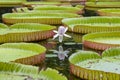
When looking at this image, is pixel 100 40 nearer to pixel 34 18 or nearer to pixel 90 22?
pixel 90 22

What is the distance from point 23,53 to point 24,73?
89cm

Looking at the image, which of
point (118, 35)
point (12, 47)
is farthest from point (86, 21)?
point (12, 47)

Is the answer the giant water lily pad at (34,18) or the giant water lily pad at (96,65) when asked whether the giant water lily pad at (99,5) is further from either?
the giant water lily pad at (96,65)

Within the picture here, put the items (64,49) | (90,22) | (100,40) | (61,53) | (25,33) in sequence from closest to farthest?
(61,53) < (64,49) < (100,40) < (25,33) < (90,22)

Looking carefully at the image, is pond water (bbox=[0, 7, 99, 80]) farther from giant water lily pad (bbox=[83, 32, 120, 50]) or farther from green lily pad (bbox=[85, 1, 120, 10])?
green lily pad (bbox=[85, 1, 120, 10])

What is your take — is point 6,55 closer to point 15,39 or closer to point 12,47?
point 12,47

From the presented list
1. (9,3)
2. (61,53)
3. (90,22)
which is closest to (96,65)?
(61,53)

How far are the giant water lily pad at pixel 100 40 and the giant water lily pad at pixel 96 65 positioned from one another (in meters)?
0.50

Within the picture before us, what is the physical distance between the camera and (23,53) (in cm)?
373

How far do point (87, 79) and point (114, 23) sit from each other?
346 centimetres

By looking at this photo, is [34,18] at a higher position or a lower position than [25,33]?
lower

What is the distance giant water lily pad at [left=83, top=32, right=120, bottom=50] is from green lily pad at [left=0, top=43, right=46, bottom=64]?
73 cm

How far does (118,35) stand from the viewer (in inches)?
186

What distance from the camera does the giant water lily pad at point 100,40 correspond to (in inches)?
Result: 162
